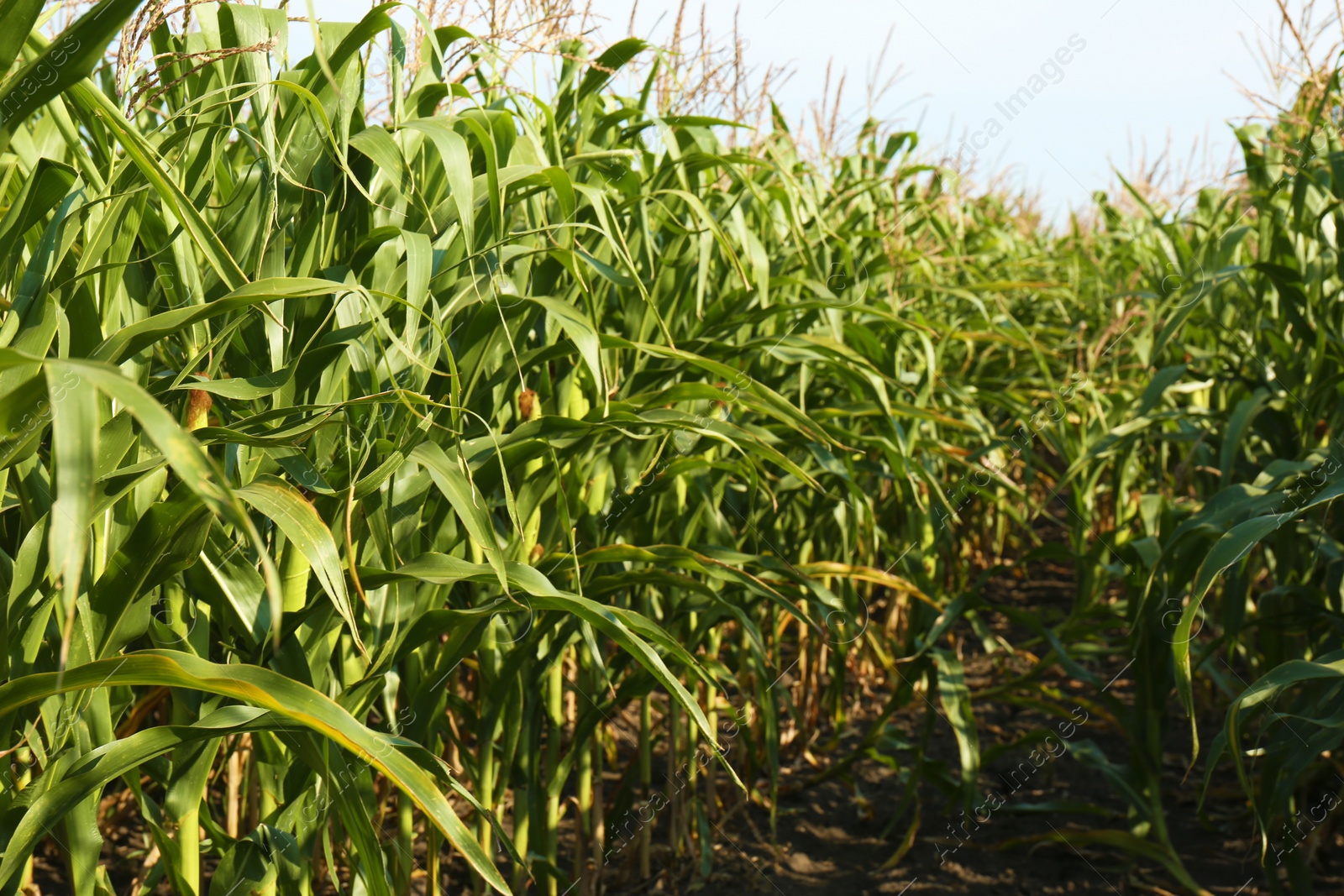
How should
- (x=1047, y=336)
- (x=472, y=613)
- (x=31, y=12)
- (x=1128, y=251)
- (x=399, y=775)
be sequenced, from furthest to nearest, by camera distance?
(x=1047, y=336), (x=1128, y=251), (x=472, y=613), (x=399, y=775), (x=31, y=12)

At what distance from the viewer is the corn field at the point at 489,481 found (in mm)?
831

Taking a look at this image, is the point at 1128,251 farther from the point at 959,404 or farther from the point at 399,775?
the point at 399,775

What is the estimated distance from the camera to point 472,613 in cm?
100

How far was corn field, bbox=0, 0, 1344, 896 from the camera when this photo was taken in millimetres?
831

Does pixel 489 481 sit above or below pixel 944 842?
above

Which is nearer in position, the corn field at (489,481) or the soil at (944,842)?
the corn field at (489,481)

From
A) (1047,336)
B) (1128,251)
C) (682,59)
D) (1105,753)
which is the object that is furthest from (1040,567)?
(682,59)

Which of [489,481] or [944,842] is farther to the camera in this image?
[944,842]

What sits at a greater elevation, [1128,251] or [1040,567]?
[1128,251]

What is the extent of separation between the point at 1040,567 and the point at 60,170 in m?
4.05

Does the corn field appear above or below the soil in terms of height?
above

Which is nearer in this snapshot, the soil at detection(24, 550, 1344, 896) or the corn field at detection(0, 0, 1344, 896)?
the corn field at detection(0, 0, 1344, 896)

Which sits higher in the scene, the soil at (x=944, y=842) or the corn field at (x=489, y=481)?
the corn field at (x=489, y=481)

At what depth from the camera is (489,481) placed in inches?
46.9
